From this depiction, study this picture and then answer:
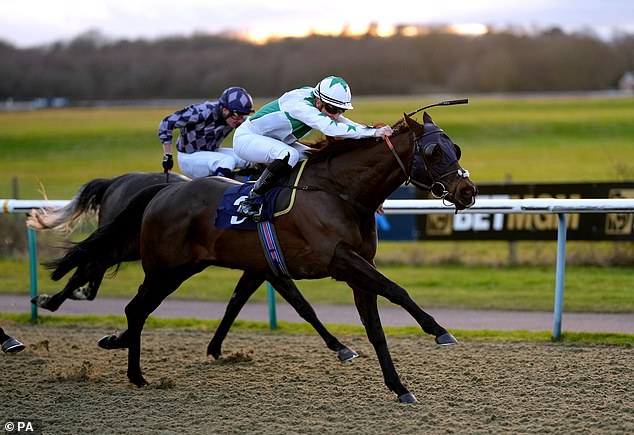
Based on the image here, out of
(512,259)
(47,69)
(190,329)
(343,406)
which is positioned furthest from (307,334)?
(47,69)

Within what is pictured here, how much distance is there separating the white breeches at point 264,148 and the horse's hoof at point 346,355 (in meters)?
1.38

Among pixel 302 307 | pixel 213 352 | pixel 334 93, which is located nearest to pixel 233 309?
pixel 213 352

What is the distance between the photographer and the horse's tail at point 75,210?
7.18m

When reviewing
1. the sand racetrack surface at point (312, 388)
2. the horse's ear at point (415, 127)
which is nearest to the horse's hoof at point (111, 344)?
the sand racetrack surface at point (312, 388)

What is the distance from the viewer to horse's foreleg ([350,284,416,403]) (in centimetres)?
512

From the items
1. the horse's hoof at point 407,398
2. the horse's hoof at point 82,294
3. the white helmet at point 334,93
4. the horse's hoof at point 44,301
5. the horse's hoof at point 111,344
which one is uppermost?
the white helmet at point 334,93

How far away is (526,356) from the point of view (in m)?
6.18

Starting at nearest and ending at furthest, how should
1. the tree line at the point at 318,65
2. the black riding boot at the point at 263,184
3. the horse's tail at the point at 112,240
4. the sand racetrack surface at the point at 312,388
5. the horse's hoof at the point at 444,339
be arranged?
1. the sand racetrack surface at the point at 312,388
2. the horse's hoof at the point at 444,339
3. the black riding boot at the point at 263,184
4. the horse's tail at the point at 112,240
5. the tree line at the point at 318,65

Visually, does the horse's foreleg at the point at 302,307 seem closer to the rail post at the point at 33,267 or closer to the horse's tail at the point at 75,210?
the horse's tail at the point at 75,210

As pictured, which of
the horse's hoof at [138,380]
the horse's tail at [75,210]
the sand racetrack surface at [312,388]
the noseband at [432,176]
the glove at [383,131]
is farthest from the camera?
the horse's tail at [75,210]

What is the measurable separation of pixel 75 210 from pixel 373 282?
3.09 m

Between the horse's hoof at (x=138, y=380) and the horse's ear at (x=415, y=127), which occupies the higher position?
the horse's ear at (x=415, y=127)

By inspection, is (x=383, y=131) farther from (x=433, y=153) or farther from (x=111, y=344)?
(x=111, y=344)

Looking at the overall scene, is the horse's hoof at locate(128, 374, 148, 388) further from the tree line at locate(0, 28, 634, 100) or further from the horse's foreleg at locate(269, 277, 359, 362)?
the tree line at locate(0, 28, 634, 100)
